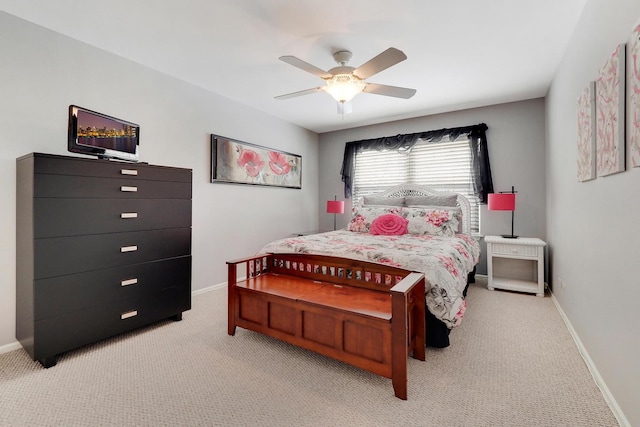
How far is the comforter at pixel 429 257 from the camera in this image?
2.05m

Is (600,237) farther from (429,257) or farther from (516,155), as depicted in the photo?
(516,155)

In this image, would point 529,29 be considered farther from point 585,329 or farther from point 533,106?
point 585,329

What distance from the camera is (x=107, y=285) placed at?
2.27 m

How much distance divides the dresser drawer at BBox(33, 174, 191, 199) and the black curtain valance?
3141 mm

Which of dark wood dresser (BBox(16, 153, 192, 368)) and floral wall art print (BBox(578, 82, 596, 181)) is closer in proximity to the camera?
floral wall art print (BBox(578, 82, 596, 181))

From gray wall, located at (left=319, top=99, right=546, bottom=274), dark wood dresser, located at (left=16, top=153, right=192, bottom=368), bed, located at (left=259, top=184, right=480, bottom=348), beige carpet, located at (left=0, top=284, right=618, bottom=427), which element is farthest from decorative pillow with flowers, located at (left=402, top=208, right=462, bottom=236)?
dark wood dresser, located at (left=16, top=153, right=192, bottom=368)

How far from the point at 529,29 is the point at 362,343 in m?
2.78

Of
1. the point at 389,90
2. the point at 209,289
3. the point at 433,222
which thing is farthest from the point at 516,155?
the point at 209,289

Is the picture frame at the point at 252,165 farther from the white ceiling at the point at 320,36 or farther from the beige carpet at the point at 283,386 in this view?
the beige carpet at the point at 283,386

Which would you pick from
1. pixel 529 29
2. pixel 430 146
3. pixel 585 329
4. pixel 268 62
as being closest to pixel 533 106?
pixel 430 146

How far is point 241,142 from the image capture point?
4012 mm

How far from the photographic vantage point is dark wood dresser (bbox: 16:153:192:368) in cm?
196

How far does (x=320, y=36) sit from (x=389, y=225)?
2.14 metres

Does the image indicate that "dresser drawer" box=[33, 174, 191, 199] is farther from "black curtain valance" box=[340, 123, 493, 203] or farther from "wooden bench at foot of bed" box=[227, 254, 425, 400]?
"black curtain valance" box=[340, 123, 493, 203]
